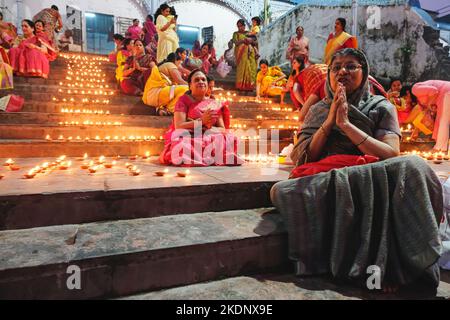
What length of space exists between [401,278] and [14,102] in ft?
19.2

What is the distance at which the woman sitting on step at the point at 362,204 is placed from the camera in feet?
5.41

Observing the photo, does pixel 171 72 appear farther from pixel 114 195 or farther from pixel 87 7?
pixel 87 7

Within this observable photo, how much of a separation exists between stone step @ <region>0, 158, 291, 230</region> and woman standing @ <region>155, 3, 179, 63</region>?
279 inches

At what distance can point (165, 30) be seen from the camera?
8781mm

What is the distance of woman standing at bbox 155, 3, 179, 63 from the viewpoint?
344 inches

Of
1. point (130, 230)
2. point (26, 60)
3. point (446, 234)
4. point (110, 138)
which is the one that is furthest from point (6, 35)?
point (446, 234)

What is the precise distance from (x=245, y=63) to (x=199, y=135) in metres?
6.53

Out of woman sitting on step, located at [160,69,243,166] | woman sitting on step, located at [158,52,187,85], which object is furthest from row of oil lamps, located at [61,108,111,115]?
woman sitting on step, located at [160,69,243,166]

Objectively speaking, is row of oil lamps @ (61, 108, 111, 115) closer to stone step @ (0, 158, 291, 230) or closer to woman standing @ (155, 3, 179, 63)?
stone step @ (0, 158, 291, 230)

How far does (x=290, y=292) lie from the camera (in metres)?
1.62

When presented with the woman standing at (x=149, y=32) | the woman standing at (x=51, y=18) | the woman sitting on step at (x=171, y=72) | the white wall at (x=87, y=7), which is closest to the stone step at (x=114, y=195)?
the woman sitting on step at (x=171, y=72)

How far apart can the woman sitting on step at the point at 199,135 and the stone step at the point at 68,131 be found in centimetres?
120

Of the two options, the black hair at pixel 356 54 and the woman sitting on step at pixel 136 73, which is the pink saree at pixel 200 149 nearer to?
the black hair at pixel 356 54
